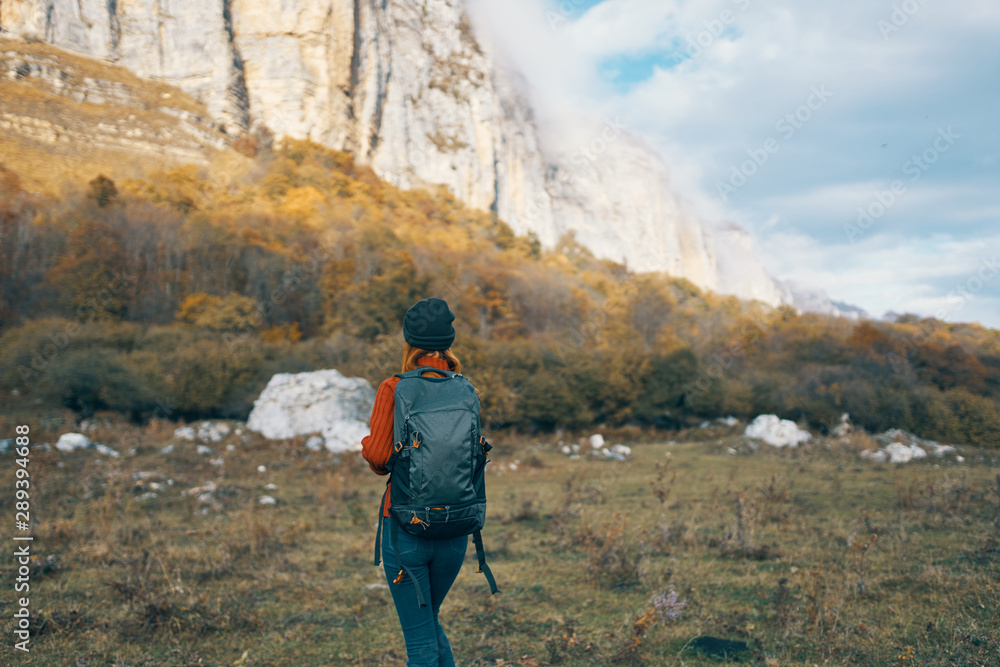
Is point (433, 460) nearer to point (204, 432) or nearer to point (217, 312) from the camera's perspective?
point (204, 432)

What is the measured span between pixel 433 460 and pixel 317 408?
14.9 m

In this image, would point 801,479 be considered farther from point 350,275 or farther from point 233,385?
point 350,275

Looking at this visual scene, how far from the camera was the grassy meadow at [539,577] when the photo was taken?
345 cm

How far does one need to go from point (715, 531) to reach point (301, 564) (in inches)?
179

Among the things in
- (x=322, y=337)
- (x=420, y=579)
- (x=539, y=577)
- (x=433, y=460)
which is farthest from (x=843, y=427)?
(x=433, y=460)

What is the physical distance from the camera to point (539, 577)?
5137mm

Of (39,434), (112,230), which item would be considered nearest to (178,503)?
(39,434)

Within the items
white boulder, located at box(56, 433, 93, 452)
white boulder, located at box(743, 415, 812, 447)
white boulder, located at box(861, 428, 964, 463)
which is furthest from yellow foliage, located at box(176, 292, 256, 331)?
white boulder, located at box(861, 428, 964, 463)

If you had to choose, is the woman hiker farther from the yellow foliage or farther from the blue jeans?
the yellow foliage

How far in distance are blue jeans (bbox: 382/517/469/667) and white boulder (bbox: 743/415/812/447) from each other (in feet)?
58.5

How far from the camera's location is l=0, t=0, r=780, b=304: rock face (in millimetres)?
52438

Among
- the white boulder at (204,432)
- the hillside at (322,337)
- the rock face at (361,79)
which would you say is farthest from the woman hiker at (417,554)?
the rock face at (361,79)

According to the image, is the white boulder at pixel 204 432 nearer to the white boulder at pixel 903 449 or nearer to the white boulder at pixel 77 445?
the white boulder at pixel 77 445

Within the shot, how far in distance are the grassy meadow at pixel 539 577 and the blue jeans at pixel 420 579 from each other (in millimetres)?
1407
